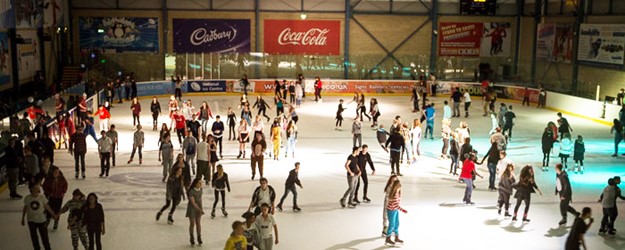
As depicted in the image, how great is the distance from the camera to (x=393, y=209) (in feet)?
46.0

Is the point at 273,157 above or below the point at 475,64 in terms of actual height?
below

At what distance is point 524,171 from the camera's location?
51.7ft

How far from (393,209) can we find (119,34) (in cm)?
3348

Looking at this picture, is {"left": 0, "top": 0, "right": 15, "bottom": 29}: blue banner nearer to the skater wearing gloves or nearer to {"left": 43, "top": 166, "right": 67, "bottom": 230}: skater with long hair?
{"left": 43, "top": 166, "right": 67, "bottom": 230}: skater with long hair

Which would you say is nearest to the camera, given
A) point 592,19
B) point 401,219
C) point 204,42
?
point 401,219

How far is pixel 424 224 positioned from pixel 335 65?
30126mm

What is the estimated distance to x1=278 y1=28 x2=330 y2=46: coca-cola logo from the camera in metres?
45.2

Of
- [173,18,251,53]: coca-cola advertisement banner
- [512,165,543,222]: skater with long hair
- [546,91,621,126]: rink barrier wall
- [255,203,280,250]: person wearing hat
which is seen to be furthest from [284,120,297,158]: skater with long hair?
[173,18,251,53]: coca-cola advertisement banner

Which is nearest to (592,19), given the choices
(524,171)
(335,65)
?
(335,65)

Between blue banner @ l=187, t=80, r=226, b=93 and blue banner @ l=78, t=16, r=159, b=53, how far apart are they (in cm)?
383

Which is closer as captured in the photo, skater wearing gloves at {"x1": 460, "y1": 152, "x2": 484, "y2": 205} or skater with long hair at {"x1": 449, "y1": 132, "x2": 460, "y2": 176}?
skater wearing gloves at {"x1": 460, "y1": 152, "x2": 484, "y2": 205}

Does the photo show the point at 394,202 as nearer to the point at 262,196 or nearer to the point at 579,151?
the point at 262,196

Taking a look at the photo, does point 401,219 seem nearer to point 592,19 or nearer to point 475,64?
point 592,19

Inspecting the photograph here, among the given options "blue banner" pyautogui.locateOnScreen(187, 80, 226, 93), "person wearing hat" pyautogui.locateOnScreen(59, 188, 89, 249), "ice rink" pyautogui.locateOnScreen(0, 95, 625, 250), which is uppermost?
"blue banner" pyautogui.locateOnScreen(187, 80, 226, 93)
